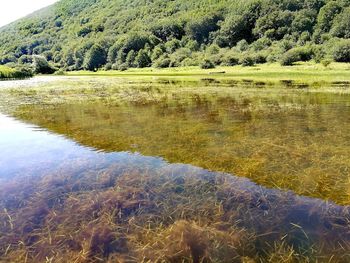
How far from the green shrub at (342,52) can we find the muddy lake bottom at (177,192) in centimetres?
5646

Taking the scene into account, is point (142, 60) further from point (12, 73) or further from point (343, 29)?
point (343, 29)

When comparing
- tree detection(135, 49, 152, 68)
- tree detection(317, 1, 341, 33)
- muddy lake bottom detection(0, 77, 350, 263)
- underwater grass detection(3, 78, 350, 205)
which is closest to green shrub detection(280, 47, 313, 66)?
underwater grass detection(3, 78, 350, 205)

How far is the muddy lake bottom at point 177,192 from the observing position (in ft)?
21.7

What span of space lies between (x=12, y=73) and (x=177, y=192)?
8376 cm

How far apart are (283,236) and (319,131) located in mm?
10595

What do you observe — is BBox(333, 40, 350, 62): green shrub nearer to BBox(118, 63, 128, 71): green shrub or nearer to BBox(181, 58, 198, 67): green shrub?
BBox(181, 58, 198, 67): green shrub

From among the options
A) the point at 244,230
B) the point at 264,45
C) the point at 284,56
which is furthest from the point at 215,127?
the point at 264,45

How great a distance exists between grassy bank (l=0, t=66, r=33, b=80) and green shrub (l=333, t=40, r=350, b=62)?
2880 inches

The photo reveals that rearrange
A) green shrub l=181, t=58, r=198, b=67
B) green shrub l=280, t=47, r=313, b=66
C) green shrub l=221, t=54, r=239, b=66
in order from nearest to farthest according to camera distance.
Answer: green shrub l=280, t=47, r=313, b=66, green shrub l=221, t=54, r=239, b=66, green shrub l=181, t=58, r=198, b=67

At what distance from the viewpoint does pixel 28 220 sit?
782cm

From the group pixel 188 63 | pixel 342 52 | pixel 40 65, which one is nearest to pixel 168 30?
pixel 188 63

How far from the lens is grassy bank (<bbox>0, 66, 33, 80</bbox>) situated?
7685 cm

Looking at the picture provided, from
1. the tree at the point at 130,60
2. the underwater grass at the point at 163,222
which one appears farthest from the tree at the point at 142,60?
the underwater grass at the point at 163,222

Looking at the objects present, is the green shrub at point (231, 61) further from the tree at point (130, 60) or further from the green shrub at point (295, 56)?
the tree at point (130, 60)
